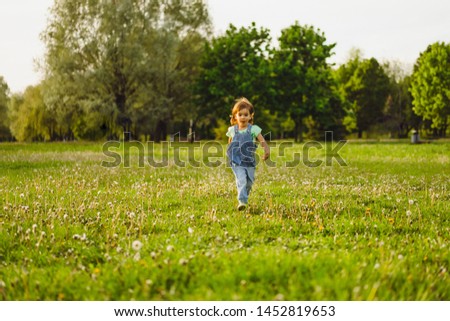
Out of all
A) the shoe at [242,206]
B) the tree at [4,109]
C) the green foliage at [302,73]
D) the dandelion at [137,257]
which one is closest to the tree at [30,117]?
the tree at [4,109]

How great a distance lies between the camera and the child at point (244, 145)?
814 cm

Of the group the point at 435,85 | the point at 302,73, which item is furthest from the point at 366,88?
the point at 302,73

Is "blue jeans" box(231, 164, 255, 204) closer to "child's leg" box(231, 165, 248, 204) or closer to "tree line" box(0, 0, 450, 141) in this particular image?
"child's leg" box(231, 165, 248, 204)

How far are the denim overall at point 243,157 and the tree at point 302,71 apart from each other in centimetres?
4726

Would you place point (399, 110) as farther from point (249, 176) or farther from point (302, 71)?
point (249, 176)

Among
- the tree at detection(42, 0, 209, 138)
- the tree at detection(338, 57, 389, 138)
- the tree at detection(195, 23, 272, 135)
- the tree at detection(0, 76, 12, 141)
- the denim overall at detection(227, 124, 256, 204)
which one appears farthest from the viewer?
the tree at detection(338, 57, 389, 138)

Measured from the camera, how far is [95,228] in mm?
5965

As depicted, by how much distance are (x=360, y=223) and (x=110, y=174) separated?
9.23 metres

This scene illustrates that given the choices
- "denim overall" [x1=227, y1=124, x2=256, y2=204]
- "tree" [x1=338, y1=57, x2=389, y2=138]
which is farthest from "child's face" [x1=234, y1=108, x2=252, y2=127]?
"tree" [x1=338, y1=57, x2=389, y2=138]

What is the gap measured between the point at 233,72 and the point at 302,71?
947 centimetres

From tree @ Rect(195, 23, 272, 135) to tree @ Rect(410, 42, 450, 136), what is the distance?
23.1 m

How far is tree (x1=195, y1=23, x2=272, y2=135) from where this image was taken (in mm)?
54062

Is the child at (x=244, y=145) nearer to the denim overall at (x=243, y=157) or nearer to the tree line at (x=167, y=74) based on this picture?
the denim overall at (x=243, y=157)
